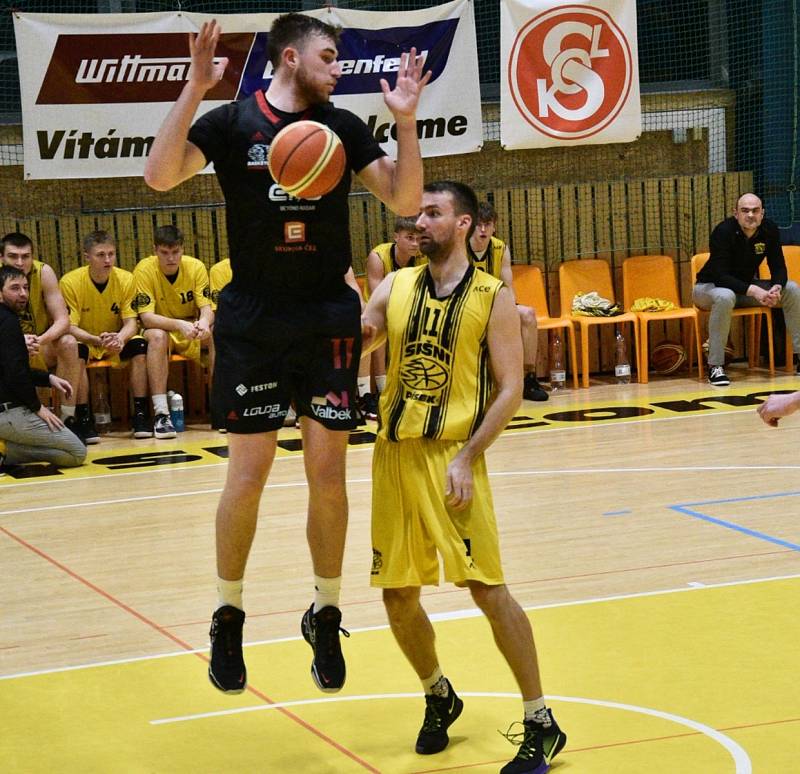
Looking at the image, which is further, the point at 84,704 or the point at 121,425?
the point at 121,425

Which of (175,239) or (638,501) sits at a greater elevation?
(175,239)

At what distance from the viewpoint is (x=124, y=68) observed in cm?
1165

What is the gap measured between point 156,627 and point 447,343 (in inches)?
90.9

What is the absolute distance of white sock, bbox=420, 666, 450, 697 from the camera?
4512 millimetres

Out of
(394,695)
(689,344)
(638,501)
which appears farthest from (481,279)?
(689,344)

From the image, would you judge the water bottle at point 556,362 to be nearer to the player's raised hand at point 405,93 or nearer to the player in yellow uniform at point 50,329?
the player in yellow uniform at point 50,329

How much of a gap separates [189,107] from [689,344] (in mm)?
9929

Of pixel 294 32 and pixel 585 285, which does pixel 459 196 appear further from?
pixel 585 285

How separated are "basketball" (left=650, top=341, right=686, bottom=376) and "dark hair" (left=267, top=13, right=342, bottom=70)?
9.32 metres

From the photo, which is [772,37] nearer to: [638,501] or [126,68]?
[126,68]

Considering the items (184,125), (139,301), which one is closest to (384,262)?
(139,301)

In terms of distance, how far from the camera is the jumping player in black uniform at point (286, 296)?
430 cm

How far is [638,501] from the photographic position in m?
8.07

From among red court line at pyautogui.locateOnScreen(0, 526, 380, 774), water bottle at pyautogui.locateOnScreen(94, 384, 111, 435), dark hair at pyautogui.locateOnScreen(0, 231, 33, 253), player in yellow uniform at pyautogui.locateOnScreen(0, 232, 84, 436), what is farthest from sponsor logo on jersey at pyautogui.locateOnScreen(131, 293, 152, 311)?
red court line at pyautogui.locateOnScreen(0, 526, 380, 774)
